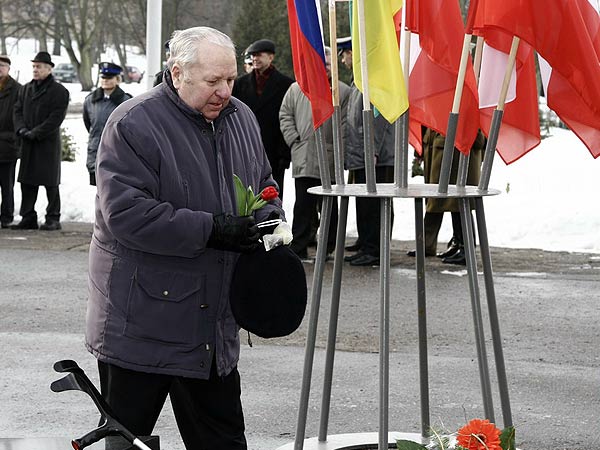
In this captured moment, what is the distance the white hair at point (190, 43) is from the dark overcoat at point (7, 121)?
10909mm

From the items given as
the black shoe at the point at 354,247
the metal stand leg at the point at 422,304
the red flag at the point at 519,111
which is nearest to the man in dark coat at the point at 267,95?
the black shoe at the point at 354,247

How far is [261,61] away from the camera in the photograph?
499 inches

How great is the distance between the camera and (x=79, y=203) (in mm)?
15641

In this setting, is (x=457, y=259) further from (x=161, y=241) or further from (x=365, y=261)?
(x=161, y=241)

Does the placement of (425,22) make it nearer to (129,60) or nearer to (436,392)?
(436,392)

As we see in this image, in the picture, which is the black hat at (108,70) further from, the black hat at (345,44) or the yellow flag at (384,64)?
the yellow flag at (384,64)

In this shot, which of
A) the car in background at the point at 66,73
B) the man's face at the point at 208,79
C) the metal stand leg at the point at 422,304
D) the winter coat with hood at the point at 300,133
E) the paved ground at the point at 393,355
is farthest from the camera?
the car in background at the point at 66,73

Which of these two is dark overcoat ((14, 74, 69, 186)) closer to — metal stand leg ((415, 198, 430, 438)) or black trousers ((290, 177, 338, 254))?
black trousers ((290, 177, 338, 254))

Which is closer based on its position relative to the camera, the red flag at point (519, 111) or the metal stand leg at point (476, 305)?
the metal stand leg at point (476, 305)

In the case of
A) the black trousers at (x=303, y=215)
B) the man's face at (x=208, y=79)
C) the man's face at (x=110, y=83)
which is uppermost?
the man's face at (x=208, y=79)

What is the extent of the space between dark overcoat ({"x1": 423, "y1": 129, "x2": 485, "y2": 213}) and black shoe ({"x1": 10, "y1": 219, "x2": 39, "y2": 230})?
16.3ft

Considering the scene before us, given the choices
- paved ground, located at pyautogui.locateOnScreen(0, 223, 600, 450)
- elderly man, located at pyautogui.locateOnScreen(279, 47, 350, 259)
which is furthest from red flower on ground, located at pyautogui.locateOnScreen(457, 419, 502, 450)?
elderly man, located at pyautogui.locateOnScreen(279, 47, 350, 259)

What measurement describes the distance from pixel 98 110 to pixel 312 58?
9.17m

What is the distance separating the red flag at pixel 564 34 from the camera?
4309 millimetres
